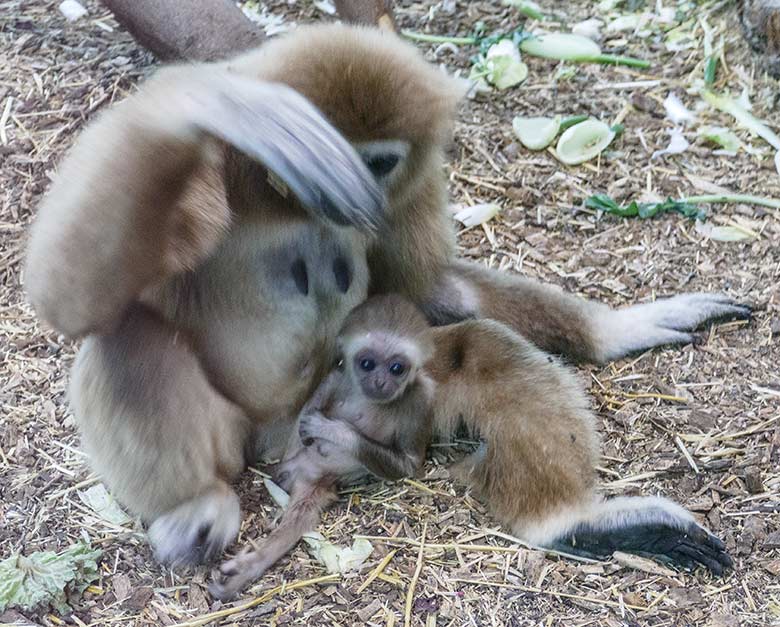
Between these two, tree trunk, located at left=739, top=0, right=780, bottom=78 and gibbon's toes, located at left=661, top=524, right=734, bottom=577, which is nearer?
gibbon's toes, located at left=661, top=524, right=734, bottom=577

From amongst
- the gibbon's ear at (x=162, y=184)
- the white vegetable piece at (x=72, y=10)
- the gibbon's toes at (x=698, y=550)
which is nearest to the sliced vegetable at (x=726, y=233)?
the gibbon's toes at (x=698, y=550)

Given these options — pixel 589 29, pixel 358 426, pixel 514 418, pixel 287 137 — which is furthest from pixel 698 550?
pixel 589 29

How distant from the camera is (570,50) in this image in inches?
280

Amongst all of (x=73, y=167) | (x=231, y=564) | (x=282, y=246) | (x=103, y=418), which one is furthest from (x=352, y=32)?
(x=231, y=564)

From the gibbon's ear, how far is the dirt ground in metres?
1.27

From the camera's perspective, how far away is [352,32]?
3.79m

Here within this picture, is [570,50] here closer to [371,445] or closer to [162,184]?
[371,445]

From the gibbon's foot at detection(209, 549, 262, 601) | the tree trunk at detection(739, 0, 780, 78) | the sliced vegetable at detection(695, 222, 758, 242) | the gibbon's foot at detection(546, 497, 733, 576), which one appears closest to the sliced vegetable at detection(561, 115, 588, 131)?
the sliced vegetable at detection(695, 222, 758, 242)

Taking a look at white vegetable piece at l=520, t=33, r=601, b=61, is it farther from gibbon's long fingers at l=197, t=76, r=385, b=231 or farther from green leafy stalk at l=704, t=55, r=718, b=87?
gibbon's long fingers at l=197, t=76, r=385, b=231

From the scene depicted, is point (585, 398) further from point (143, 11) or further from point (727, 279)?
point (143, 11)

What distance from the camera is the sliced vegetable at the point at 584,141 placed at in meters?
6.26

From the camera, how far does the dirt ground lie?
3809mm

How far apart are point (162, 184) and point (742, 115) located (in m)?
4.61

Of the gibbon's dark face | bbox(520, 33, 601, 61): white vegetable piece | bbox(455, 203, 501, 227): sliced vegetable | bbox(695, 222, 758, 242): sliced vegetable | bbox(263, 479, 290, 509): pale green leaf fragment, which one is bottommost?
bbox(695, 222, 758, 242): sliced vegetable
